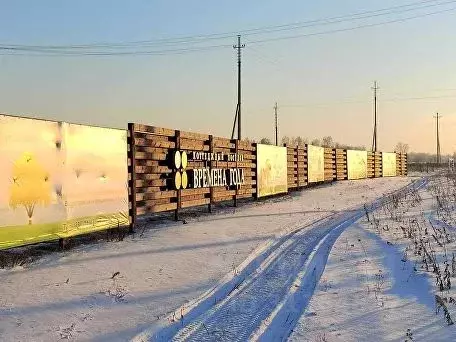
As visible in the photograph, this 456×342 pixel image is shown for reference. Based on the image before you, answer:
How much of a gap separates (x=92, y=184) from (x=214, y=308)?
518 cm

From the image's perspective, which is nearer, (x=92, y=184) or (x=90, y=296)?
(x=90, y=296)

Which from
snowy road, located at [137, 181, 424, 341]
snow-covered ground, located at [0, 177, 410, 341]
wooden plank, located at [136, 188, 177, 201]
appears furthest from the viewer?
wooden plank, located at [136, 188, 177, 201]

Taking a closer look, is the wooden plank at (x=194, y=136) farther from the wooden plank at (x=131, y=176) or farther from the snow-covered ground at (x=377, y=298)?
the snow-covered ground at (x=377, y=298)

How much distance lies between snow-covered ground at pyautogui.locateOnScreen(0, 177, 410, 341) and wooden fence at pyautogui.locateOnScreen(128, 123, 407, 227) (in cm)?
95

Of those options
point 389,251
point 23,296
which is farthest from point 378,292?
point 23,296

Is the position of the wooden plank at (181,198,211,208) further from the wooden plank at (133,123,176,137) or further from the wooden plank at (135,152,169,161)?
the wooden plank at (133,123,176,137)

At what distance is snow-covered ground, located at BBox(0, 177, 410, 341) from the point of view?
199 inches

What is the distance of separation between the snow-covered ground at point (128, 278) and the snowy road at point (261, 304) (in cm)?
10

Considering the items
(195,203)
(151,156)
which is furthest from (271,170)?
(151,156)

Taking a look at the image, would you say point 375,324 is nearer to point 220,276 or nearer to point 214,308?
point 214,308

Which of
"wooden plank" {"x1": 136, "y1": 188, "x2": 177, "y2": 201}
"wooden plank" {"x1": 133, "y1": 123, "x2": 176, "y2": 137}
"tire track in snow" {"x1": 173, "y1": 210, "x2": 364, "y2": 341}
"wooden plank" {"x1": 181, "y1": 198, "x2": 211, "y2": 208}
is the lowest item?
"tire track in snow" {"x1": 173, "y1": 210, "x2": 364, "y2": 341}

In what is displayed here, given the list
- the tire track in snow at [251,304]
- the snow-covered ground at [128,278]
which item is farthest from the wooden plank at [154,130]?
the tire track in snow at [251,304]

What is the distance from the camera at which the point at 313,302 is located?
227 inches

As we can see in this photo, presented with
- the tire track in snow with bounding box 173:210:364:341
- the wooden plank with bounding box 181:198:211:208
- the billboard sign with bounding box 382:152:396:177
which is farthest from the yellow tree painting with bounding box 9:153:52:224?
the billboard sign with bounding box 382:152:396:177
